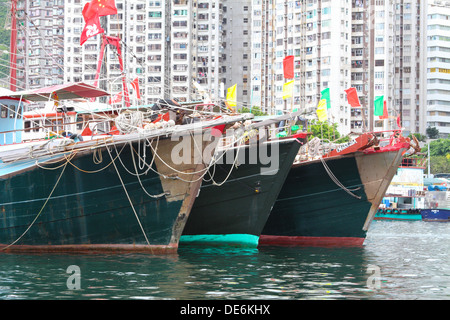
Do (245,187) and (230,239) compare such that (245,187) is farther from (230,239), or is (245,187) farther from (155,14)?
(155,14)

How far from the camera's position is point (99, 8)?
71.9 ft

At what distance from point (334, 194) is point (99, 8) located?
33.9 ft

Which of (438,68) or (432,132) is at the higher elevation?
(438,68)

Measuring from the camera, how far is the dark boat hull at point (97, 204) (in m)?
18.8

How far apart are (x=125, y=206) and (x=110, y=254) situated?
147 cm

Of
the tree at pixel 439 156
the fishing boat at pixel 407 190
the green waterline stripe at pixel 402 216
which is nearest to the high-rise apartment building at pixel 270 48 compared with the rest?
the tree at pixel 439 156

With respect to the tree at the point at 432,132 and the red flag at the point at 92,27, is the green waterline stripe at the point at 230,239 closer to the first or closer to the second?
the red flag at the point at 92,27

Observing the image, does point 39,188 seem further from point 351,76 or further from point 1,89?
point 351,76

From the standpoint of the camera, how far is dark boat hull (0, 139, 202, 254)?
61.8ft

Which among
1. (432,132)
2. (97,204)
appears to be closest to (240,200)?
(97,204)

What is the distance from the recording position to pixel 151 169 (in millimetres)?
18891

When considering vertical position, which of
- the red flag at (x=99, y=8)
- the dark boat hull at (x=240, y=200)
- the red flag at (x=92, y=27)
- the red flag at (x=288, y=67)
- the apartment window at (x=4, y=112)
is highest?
the red flag at (x=99, y=8)

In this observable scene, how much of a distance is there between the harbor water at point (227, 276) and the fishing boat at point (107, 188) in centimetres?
67

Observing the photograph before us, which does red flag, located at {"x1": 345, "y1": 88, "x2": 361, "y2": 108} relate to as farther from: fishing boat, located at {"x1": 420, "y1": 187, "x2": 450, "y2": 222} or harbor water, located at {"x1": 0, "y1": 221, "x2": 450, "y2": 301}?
fishing boat, located at {"x1": 420, "y1": 187, "x2": 450, "y2": 222}
